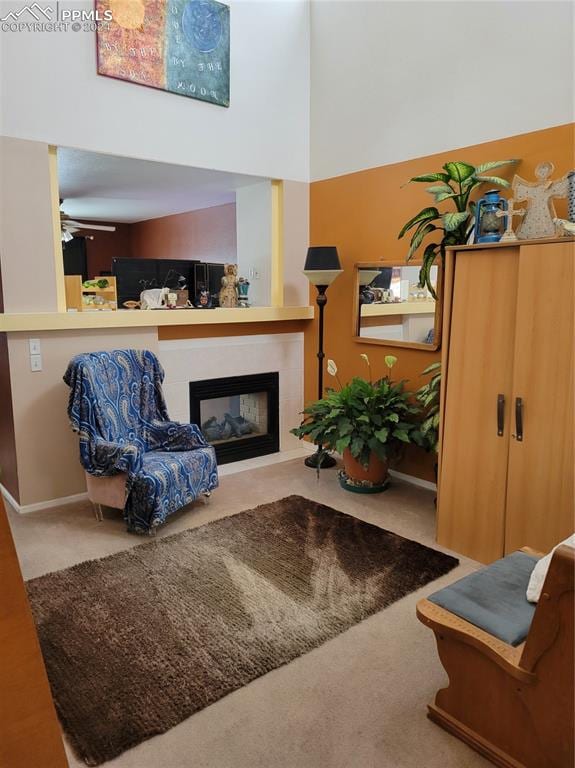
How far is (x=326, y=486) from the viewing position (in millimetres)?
4113

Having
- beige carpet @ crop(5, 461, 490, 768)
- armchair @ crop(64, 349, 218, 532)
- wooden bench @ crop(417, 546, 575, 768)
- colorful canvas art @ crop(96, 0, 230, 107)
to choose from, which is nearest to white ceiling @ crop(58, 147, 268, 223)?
colorful canvas art @ crop(96, 0, 230, 107)

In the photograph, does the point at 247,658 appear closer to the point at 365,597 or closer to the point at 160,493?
the point at 365,597

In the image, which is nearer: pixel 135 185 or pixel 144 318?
pixel 144 318

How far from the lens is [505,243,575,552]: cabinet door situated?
248 centimetres

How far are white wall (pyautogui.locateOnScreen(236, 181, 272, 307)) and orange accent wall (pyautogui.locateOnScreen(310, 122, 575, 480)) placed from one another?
0.40 meters

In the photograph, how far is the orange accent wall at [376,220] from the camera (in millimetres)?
3203

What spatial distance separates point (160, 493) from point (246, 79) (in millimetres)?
3130

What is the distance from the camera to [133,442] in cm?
364

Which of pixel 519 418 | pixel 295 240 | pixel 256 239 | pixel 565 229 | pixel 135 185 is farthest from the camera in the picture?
pixel 135 185

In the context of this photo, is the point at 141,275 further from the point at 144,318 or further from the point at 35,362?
the point at 35,362

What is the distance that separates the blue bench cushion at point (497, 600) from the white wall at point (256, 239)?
329cm

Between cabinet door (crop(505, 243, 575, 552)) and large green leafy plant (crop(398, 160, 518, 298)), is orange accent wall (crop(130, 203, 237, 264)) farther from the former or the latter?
cabinet door (crop(505, 243, 575, 552))
